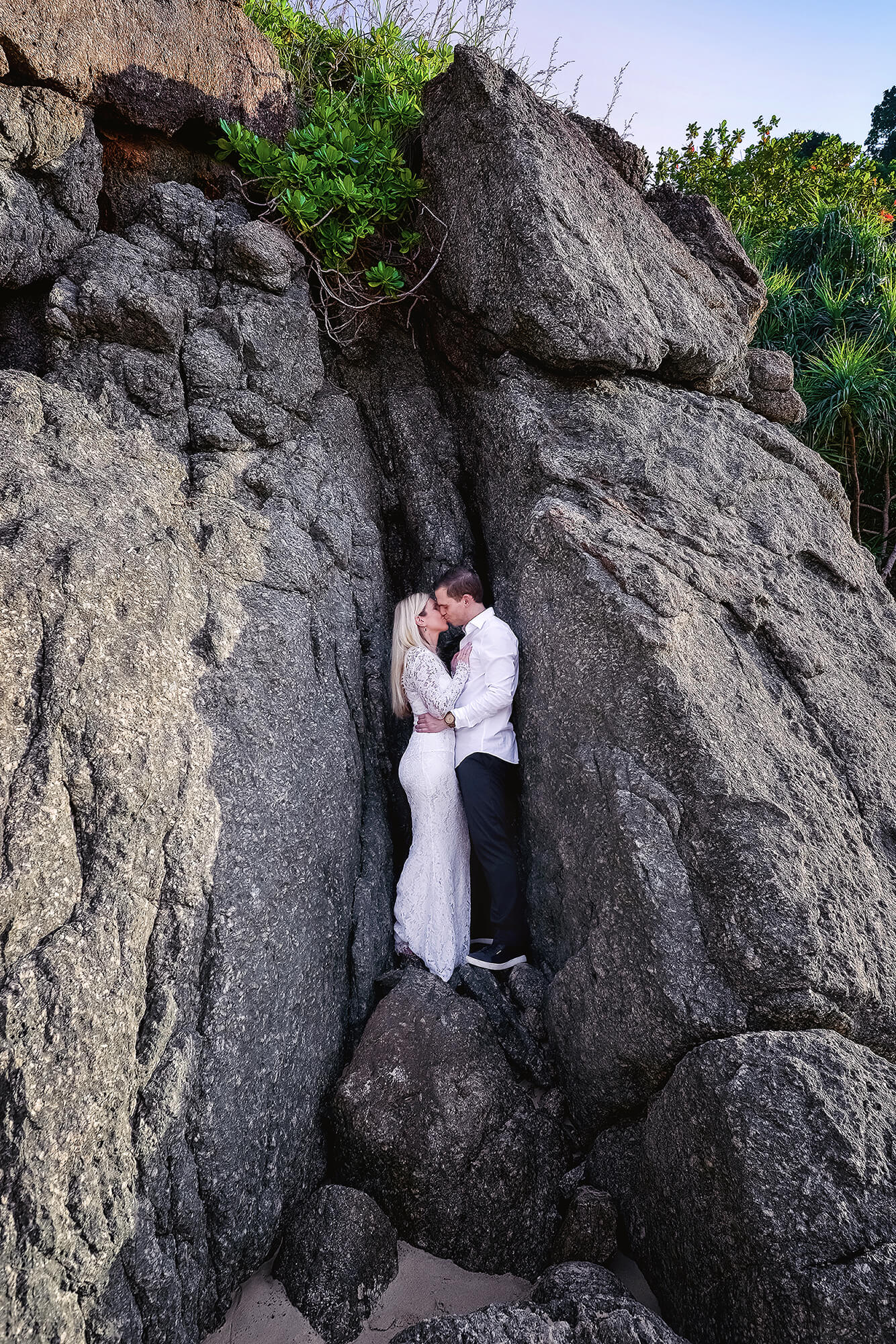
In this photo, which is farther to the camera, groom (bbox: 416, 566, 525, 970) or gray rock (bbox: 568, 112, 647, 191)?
gray rock (bbox: 568, 112, 647, 191)

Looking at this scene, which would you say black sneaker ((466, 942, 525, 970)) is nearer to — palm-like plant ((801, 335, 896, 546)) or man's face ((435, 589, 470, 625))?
man's face ((435, 589, 470, 625))

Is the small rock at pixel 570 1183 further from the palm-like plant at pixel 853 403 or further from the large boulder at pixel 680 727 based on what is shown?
the palm-like plant at pixel 853 403

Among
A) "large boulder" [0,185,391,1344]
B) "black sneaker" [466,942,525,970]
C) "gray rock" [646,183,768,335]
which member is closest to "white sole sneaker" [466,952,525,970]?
"black sneaker" [466,942,525,970]

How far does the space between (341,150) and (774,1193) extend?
18.0 feet

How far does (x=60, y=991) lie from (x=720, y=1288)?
88.1 inches

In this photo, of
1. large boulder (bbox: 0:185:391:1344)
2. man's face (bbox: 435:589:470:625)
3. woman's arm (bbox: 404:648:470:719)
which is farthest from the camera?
man's face (bbox: 435:589:470:625)

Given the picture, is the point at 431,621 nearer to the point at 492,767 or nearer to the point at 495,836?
the point at 492,767

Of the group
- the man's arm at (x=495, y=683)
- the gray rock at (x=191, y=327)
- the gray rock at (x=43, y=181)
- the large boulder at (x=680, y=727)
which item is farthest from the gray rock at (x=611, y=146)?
the man's arm at (x=495, y=683)

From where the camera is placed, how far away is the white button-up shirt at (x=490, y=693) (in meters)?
4.24

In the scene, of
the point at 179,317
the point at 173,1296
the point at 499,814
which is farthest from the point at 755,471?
the point at 173,1296

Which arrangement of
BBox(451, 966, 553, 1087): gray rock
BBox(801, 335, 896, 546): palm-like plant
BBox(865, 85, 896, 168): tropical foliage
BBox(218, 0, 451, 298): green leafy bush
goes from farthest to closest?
BBox(865, 85, 896, 168): tropical foliage → BBox(801, 335, 896, 546): palm-like plant → BBox(218, 0, 451, 298): green leafy bush → BBox(451, 966, 553, 1087): gray rock

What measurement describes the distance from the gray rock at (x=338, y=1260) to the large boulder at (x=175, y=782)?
152 millimetres

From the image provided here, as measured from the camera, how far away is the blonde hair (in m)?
4.58

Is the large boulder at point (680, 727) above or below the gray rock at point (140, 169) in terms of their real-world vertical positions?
below
